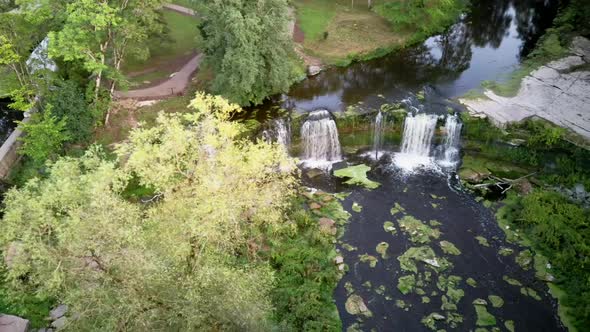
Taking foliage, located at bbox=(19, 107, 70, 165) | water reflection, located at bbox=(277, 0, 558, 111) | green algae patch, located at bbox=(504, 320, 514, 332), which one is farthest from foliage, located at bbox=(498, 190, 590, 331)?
foliage, located at bbox=(19, 107, 70, 165)

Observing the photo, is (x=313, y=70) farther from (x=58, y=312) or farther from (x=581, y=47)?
(x=58, y=312)

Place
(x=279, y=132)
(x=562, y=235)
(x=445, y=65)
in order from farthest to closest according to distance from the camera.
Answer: (x=445, y=65), (x=279, y=132), (x=562, y=235)

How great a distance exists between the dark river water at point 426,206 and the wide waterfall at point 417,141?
791 millimetres

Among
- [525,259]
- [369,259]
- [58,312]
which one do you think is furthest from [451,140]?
[58,312]

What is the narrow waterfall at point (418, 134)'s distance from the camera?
91.8 feet

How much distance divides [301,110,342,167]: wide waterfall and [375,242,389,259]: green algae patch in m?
7.31

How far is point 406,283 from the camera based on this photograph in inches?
807

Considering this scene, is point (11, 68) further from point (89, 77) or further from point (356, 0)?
point (356, 0)

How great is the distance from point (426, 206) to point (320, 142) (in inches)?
307

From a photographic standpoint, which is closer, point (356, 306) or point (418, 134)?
point (356, 306)

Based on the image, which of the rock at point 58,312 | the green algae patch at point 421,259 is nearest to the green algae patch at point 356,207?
the green algae patch at point 421,259

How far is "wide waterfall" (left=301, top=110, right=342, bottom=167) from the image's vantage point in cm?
2828

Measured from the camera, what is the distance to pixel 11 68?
25.5m

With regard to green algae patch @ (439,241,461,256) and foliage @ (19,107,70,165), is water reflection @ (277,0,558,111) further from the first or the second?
foliage @ (19,107,70,165)
